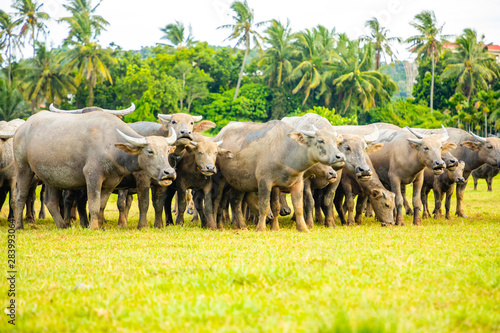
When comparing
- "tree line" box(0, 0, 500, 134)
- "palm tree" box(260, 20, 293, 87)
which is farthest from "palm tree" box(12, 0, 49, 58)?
"palm tree" box(260, 20, 293, 87)

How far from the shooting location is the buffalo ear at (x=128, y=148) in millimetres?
10725

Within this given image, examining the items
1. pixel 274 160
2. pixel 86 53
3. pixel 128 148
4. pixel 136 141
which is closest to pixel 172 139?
pixel 136 141

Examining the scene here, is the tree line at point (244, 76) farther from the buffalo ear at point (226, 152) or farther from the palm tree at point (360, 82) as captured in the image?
the buffalo ear at point (226, 152)

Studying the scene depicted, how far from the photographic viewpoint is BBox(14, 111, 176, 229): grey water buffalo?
1086 centimetres

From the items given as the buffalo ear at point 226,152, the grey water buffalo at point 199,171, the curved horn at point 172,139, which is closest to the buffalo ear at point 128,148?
the curved horn at point 172,139

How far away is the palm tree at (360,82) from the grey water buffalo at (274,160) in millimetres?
47568

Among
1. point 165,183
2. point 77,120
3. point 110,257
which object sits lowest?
point 110,257

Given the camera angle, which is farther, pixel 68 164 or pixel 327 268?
pixel 68 164

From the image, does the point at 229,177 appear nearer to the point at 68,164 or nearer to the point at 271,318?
the point at 68,164

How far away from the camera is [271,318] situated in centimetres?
421

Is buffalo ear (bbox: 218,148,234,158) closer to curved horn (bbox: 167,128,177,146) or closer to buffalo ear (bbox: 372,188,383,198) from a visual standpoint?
curved horn (bbox: 167,128,177,146)

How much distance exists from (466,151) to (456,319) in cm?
1214

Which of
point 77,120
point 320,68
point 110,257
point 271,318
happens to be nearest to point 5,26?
point 320,68

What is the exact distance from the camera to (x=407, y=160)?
1334 centimetres
